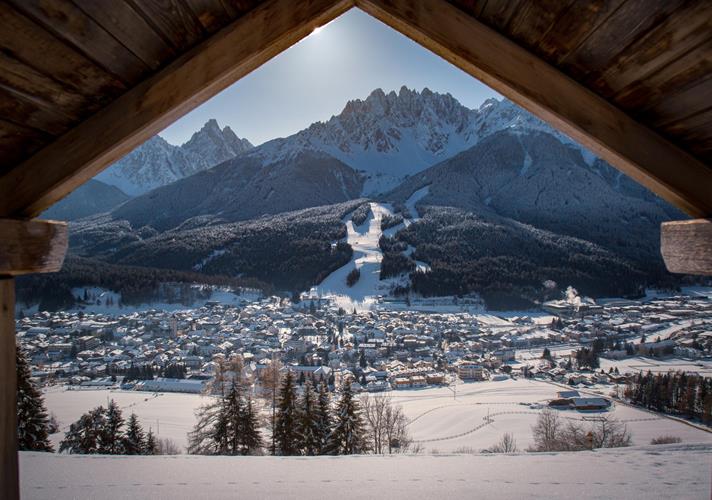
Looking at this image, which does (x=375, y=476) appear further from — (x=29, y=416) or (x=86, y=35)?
(x=29, y=416)

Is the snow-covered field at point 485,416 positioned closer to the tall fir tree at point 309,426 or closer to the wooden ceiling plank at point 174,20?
the tall fir tree at point 309,426

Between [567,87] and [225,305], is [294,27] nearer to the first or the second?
[567,87]

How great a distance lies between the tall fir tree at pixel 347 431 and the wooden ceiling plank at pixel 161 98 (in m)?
7.79

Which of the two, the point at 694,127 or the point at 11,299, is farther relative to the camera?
the point at 11,299

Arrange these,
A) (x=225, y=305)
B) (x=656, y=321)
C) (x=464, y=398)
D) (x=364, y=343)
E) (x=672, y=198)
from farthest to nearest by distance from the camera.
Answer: (x=225, y=305) → (x=656, y=321) → (x=364, y=343) → (x=464, y=398) → (x=672, y=198)

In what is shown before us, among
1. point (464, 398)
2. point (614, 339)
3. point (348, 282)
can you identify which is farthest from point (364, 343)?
point (348, 282)

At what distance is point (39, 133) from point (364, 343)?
37.5m

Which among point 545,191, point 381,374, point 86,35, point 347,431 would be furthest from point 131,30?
point 545,191

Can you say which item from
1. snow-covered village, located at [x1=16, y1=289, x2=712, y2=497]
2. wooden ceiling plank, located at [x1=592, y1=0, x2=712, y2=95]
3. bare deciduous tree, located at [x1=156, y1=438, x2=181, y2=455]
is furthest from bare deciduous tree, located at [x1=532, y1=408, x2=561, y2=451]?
wooden ceiling plank, located at [x1=592, y1=0, x2=712, y2=95]

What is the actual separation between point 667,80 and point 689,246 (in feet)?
1.89

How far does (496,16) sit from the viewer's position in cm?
126

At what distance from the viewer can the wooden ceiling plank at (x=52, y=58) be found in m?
1.01

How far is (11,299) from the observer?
1.49m

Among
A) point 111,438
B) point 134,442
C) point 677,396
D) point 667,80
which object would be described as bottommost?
point 677,396
